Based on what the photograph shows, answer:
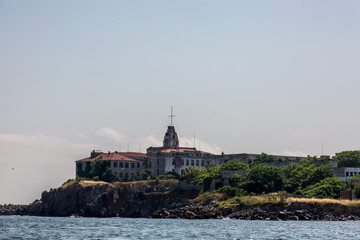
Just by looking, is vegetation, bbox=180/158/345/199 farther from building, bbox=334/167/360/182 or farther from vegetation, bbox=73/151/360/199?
building, bbox=334/167/360/182

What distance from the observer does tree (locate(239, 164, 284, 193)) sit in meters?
174

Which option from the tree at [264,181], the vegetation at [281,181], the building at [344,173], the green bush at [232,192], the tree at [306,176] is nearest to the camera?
the vegetation at [281,181]

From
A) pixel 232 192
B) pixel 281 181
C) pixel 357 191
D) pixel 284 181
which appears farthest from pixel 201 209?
pixel 357 191

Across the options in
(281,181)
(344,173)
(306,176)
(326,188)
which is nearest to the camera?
(326,188)

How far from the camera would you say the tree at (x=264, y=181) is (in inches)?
6845

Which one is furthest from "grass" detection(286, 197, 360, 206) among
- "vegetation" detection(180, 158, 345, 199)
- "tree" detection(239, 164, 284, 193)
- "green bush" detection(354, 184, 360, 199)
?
"tree" detection(239, 164, 284, 193)

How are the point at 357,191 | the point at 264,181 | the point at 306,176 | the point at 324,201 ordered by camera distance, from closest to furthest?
the point at 324,201
the point at 357,191
the point at 264,181
the point at 306,176

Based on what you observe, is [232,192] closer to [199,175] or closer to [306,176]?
[306,176]

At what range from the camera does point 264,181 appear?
573ft

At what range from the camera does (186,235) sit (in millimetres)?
94812

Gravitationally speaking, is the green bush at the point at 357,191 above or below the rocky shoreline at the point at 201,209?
above

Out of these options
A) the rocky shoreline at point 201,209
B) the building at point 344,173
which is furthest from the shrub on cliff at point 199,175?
the building at point 344,173

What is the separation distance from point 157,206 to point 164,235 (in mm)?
96116

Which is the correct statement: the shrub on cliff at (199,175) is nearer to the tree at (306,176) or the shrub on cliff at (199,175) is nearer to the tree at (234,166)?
the tree at (234,166)
